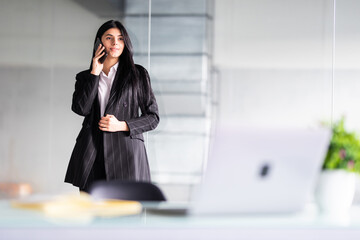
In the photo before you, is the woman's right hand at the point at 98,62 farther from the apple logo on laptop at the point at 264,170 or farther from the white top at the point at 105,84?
the apple logo on laptop at the point at 264,170

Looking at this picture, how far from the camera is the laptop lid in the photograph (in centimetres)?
125

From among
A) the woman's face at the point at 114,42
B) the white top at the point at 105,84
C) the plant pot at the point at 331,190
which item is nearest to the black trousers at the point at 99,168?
the white top at the point at 105,84

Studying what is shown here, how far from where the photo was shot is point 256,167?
127 cm

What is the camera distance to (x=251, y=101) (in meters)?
4.84

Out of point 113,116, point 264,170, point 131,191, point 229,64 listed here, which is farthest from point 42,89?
point 264,170

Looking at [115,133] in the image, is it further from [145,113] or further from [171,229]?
[171,229]

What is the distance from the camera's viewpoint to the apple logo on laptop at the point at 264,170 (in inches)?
50.2

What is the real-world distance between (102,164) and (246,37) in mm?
2346

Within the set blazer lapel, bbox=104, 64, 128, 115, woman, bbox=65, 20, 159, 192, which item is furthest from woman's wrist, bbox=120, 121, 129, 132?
blazer lapel, bbox=104, 64, 128, 115

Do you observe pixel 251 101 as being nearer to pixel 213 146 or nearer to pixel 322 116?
pixel 322 116

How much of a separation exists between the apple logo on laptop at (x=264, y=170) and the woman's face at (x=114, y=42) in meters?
1.89

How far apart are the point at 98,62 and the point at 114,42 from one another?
0.17 metres

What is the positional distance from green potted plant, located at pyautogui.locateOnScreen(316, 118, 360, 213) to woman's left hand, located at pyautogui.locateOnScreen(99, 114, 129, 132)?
5.22 ft

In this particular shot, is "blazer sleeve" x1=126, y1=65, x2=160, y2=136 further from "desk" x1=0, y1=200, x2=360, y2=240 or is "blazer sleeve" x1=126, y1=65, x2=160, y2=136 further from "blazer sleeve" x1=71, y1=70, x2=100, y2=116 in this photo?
"desk" x1=0, y1=200, x2=360, y2=240
